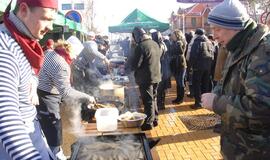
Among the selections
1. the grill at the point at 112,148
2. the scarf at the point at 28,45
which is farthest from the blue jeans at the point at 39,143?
the grill at the point at 112,148

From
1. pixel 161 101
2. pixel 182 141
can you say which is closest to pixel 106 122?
pixel 182 141

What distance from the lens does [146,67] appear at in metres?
7.14

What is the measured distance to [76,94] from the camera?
4.27 metres

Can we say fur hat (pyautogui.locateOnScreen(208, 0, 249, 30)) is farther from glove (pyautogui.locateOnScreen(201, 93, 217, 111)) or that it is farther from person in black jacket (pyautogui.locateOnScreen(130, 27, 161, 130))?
person in black jacket (pyautogui.locateOnScreen(130, 27, 161, 130))

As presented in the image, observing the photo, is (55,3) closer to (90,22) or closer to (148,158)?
(148,158)

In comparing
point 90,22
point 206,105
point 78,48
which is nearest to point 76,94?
point 78,48

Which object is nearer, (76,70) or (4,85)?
(4,85)

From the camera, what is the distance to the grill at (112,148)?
3.20 meters

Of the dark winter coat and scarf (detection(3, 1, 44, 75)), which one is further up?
scarf (detection(3, 1, 44, 75))

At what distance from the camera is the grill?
126 inches

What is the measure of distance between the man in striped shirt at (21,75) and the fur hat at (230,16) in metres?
1.26

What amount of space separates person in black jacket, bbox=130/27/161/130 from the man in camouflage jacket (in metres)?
4.41

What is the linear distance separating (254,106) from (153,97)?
5.28 m

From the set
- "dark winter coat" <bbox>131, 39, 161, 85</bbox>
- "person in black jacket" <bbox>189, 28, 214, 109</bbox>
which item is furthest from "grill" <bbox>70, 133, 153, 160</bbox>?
"person in black jacket" <bbox>189, 28, 214, 109</bbox>
